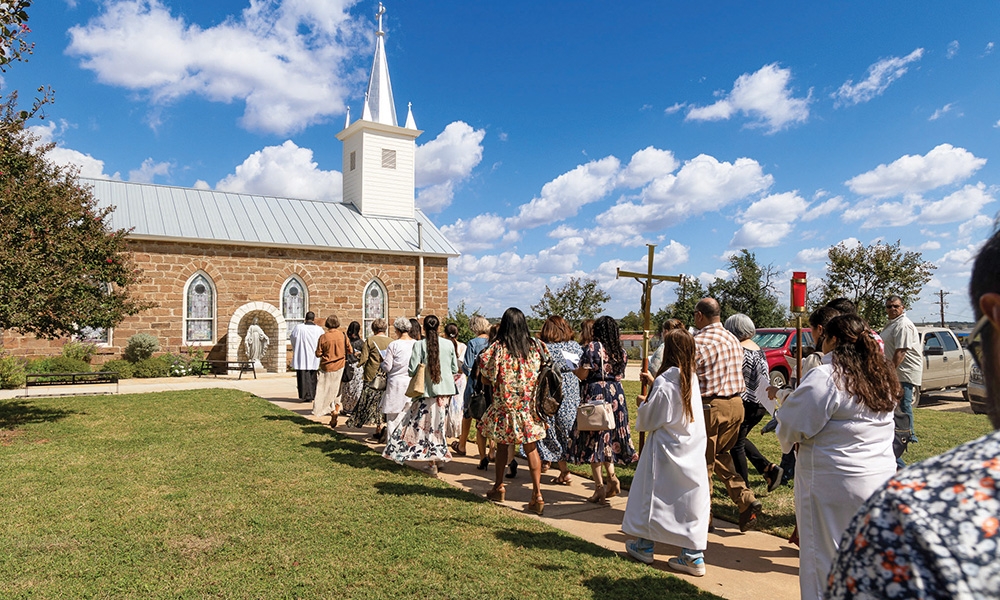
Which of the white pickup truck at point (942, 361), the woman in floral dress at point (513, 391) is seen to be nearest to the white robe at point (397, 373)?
the woman in floral dress at point (513, 391)

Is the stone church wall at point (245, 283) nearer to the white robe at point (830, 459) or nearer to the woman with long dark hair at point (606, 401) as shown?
the woman with long dark hair at point (606, 401)

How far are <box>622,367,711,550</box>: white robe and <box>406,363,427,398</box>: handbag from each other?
337 centimetres

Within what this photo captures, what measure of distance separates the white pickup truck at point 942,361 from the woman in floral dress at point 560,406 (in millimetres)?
11447

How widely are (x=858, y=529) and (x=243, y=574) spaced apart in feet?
15.1

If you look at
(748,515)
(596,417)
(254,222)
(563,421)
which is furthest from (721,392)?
(254,222)

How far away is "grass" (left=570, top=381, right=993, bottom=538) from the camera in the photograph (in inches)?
240

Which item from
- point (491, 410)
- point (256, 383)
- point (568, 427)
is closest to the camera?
point (491, 410)

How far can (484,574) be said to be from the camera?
4.57 metres

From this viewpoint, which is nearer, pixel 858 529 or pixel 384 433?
pixel 858 529

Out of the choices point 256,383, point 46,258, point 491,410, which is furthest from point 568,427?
point 256,383

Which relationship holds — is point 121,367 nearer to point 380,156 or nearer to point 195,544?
point 380,156

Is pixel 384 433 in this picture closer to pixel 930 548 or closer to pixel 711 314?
pixel 711 314

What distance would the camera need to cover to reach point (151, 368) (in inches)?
785

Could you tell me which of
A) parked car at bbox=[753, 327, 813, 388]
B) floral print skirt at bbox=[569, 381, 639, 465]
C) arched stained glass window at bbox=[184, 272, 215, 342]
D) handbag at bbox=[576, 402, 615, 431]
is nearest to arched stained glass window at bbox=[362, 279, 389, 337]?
A: arched stained glass window at bbox=[184, 272, 215, 342]
